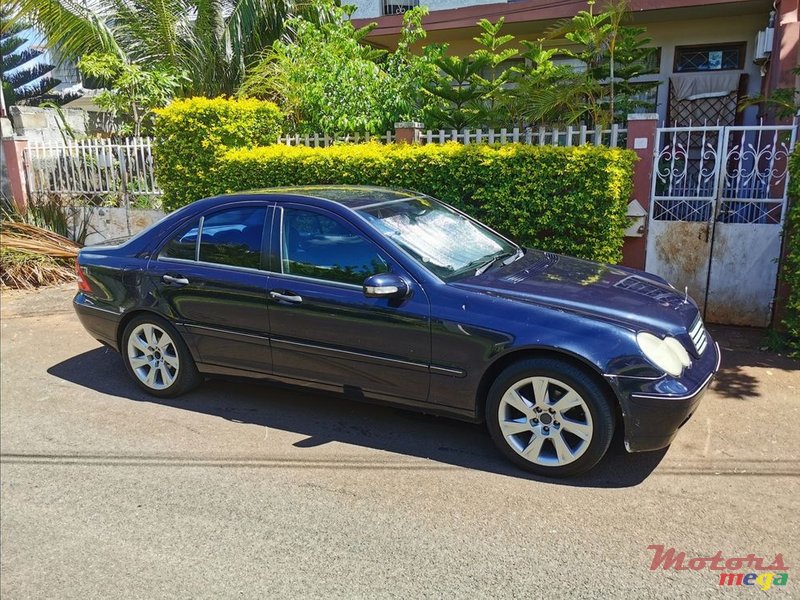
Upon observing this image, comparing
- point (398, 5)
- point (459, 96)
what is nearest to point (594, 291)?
point (459, 96)

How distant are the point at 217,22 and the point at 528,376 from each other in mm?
10960

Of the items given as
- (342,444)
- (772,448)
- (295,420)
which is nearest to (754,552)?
(772,448)

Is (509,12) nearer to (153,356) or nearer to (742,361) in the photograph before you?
(742,361)

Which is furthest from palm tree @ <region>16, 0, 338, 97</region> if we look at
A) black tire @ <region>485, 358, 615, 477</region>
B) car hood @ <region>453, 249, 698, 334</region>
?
black tire @ <region>485, 358, 615, 477</region>

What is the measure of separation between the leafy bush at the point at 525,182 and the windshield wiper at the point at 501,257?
1.80 meters

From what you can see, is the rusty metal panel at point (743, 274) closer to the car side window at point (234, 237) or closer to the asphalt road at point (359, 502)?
the asphalt road at point (359, 502)

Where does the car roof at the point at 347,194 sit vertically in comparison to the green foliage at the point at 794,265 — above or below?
above

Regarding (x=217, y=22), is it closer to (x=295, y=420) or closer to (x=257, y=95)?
(x=257, y=95)

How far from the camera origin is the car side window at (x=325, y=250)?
428 centimetres

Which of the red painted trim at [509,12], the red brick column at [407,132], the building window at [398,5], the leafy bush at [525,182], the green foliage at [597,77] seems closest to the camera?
the leafy bush at [525,182]

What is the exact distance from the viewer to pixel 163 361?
5109 millimetres

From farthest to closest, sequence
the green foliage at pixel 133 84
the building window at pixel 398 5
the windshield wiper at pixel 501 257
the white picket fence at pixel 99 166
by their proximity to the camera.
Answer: the building window at pixel 398 5 < the green foliage at pixel 133 84 < the white picket fence at pixel 99 166 < the windshield wiper at pixel 501 257

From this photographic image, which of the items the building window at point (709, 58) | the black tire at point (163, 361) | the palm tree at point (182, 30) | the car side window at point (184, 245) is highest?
the palm tree at point (182, 30)

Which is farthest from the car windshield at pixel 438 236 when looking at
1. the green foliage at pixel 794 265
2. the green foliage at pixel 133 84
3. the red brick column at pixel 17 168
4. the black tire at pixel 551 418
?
the red brick column at pixel 17 168
